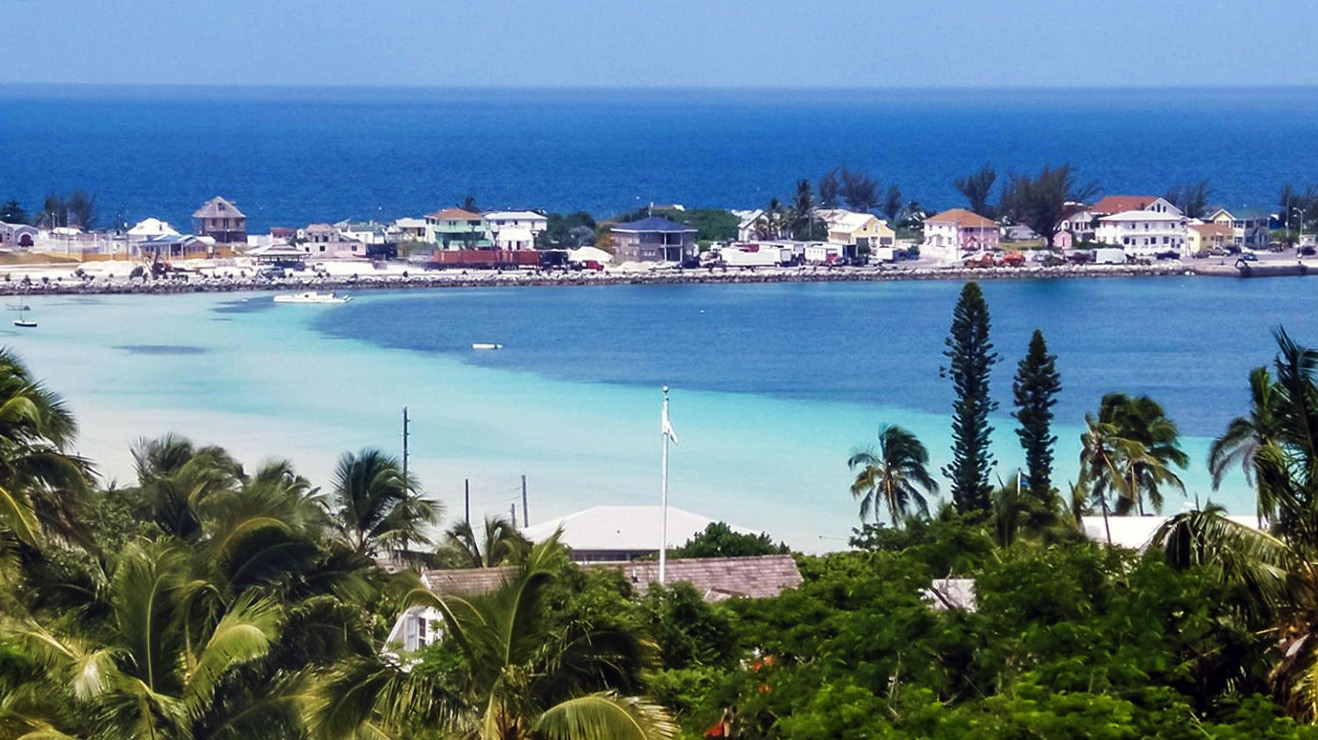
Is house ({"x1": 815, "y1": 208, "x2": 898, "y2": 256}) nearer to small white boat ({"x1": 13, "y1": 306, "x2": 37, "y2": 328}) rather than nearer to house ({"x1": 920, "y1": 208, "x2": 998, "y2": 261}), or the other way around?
house ({"x1": 920, "y1": 208, "x2": 998, "y2": 261})

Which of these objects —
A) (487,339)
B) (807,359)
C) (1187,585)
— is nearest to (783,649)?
(1187,585)

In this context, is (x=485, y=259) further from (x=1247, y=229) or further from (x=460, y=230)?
(x=1247, y=229)

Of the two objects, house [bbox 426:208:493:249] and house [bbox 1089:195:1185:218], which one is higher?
house [bbox 1089:195:1185:218]

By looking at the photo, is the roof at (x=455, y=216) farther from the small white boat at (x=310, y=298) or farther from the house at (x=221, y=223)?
the small white boat at (x=310, y=298)

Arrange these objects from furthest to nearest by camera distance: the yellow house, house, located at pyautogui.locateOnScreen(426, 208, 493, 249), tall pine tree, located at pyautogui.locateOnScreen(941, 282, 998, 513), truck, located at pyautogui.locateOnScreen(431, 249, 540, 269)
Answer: the yellow house
house, located at pyautogui.locateOnScreen(426, 208, 493, 249)
truck, located at pyautogui.locateOnScreen(431, 249, 540, 269)
tall pine tree, located at pyautogui.locateOnScreen(941, 282, 998, 513)

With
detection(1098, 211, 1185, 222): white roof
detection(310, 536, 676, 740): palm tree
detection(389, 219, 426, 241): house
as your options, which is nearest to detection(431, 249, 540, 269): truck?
detection(389, 219, 426, 241): house

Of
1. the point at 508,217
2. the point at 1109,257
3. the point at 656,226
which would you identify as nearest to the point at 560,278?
the point at 656,226
